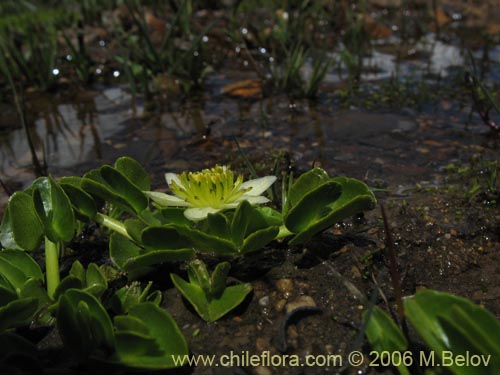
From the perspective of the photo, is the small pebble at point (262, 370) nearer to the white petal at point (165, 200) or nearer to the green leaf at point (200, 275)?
the green leaf at point (200, 275)

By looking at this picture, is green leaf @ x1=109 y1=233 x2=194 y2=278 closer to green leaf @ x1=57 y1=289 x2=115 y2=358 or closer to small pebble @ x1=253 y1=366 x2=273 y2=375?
green leaf @ x1=57 y1=289 x2=115 y2=358

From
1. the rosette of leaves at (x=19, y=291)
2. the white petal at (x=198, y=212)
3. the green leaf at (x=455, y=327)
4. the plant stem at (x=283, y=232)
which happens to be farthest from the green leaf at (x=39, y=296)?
the green leaf at (x=455, y=327)

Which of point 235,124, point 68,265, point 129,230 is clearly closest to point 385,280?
point 129,230

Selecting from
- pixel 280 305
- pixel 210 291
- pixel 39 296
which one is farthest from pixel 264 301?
pixel 39 296

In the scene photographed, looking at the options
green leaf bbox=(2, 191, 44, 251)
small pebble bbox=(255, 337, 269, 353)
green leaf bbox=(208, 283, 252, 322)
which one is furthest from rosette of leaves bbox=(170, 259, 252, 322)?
green leaf bbox=(2, 191, 44, 251)

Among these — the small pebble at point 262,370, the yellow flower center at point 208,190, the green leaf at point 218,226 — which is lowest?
the small pebble at point 262,370
